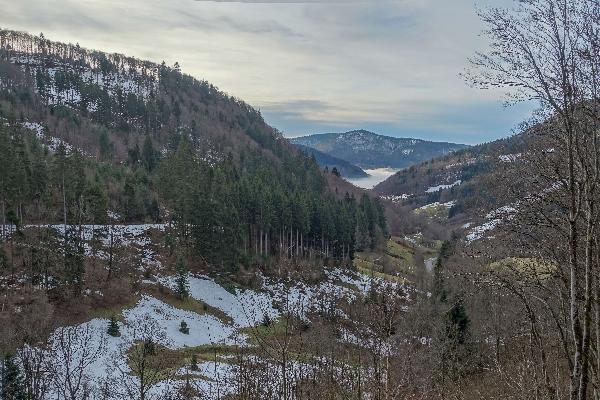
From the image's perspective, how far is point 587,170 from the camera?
4.81 meters

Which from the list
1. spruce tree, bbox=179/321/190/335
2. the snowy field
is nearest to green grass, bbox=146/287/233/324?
the snowy field

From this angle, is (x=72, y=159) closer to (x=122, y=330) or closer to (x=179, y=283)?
(x=179, y=283)

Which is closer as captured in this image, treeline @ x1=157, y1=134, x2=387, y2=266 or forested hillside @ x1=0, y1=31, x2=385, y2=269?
forested hillside @ x1=0, y1=31, x2=385, y2=269

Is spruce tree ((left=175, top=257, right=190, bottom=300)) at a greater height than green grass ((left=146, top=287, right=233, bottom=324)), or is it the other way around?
spruce tree ((left=175, top=257, right=190, bottom=300))

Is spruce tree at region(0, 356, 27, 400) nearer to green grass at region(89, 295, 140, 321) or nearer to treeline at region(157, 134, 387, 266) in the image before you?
green grass at region(89, 295, 140, 321)

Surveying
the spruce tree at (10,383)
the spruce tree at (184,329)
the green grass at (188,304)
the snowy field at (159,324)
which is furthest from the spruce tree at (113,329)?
the spruce tree at (10,383)

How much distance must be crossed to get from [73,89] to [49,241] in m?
115

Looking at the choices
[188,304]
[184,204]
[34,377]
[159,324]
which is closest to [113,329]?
[159,324]

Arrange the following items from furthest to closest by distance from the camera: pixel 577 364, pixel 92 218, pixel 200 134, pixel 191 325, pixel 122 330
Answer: pixel 200 134 → pixel 92 218 → pixel 191 325 → pixel 122 330 → pixel 577 364

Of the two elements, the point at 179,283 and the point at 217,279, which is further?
the point at 217,279

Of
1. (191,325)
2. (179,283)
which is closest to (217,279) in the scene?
(179,283)

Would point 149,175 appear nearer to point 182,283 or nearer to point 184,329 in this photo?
point 182,283

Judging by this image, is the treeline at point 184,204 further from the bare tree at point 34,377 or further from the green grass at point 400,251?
the bare tree at point 34,377

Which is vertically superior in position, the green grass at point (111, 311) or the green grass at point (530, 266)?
the green grass at point (530, 266)
